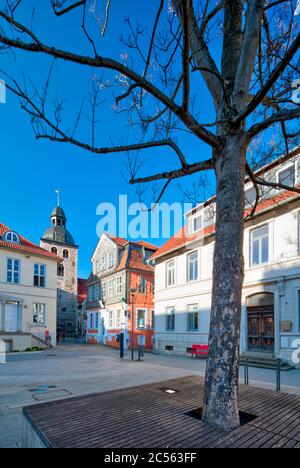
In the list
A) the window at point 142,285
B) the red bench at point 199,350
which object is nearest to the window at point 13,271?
the window at point 142,285

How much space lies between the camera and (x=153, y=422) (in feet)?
13.7

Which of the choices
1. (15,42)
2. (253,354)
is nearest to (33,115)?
(15,42)

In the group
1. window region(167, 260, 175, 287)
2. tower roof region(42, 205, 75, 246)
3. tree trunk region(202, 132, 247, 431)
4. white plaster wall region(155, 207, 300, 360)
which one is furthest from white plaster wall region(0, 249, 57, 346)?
tower roof region(42, 205, 75, 246)

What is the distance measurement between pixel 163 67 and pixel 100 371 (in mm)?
11241

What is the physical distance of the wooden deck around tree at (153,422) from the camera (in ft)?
11.5

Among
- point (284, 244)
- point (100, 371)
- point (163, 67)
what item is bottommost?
point (100, 371)

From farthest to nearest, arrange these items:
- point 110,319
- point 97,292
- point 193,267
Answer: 1. point 97,292
2. point 110,319
3. point 193,267

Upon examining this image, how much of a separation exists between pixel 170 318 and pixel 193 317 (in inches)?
117

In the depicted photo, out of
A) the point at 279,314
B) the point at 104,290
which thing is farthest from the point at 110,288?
the point at 279,314

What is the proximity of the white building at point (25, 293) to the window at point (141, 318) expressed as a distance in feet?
24.2

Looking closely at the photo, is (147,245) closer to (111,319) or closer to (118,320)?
(118,320)

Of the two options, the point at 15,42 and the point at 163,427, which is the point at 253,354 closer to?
the point at 163,427

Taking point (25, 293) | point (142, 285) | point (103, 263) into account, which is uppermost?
point (103, 263)
